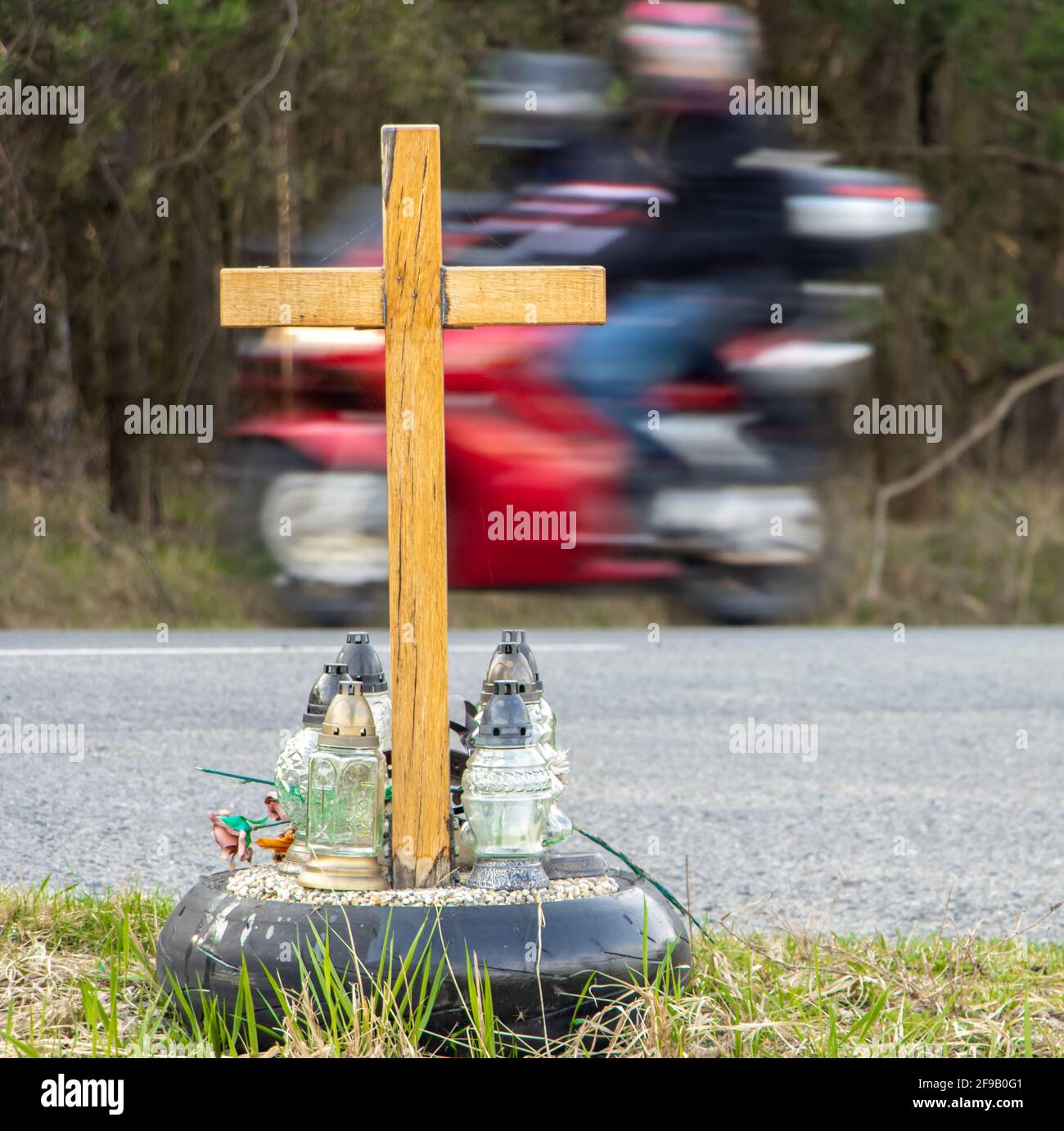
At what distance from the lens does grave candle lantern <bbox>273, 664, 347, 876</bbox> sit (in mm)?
3010

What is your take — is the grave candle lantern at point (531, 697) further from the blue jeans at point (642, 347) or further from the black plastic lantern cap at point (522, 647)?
the blue jeans at point (642, 347)

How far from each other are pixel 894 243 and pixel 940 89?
458cm

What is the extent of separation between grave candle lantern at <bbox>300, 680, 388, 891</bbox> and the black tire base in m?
0.12

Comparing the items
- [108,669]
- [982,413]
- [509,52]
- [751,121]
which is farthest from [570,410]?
[982,413]

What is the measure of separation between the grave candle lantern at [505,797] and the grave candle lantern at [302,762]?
306 mm

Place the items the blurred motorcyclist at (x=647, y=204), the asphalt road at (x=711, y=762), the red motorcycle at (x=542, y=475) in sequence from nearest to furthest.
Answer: the asphalt road at (x=711, y=762) → the red motorcycle at (x=542, y=475) → the blurred motorcyclist at (x=647, y=204)

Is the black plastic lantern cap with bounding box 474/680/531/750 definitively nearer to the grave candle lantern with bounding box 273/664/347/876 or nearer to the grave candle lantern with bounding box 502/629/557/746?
the grave candle lantern with bounding box 502/629/557/746

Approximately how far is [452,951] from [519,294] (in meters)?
1.13

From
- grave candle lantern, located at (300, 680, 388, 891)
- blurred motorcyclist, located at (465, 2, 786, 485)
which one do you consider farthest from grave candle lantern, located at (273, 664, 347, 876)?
blurred motorcyclist, located at (465, 2, 786, 485)

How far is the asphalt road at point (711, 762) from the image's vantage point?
13.8 ft

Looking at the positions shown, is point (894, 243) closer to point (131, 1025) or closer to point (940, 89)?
point (940, 89)

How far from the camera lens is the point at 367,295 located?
114 inches

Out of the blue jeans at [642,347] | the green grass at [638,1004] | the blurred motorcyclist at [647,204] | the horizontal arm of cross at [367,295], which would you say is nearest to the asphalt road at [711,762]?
the green grass at [638,1004]

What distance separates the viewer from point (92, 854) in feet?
13.8
